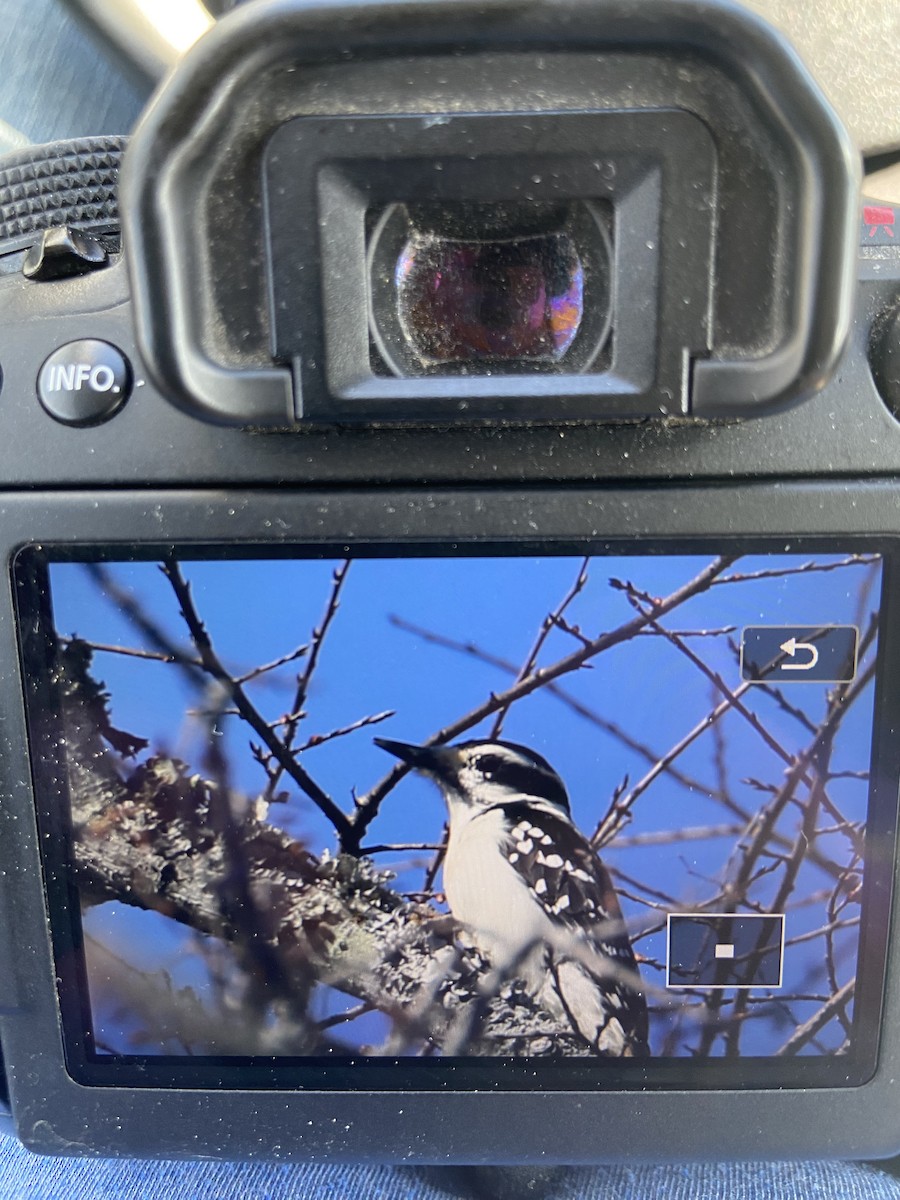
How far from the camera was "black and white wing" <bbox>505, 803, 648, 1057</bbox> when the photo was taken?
413 millimetres

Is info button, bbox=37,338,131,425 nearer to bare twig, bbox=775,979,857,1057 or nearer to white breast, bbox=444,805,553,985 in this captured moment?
white breast, bbox=444,805,553,985

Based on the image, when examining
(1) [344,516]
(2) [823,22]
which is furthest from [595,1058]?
(2) [823,22]

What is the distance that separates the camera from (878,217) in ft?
1.40

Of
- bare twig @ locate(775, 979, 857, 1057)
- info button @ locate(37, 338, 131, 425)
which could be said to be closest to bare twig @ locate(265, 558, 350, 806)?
info button @ locate(37, 338, 131, 425)

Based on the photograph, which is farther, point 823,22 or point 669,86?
point 823,22

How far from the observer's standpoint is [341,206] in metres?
0.32

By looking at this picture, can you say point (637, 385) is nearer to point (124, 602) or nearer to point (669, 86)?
point (669, 86)

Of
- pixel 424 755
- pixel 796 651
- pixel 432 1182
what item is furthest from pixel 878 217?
pixel 432 1182

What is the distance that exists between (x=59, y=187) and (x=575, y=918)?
0.39 metres

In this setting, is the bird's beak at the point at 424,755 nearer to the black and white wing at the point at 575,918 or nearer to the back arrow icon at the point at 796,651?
the black and white wing at the point at 575,918

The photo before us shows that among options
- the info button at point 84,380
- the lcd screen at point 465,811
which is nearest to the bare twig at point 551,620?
the lcd screen at point 465,811

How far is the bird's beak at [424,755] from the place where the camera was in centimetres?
41

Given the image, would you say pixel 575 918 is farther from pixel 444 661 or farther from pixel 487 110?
pixel 487 110

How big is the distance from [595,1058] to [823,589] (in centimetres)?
22
